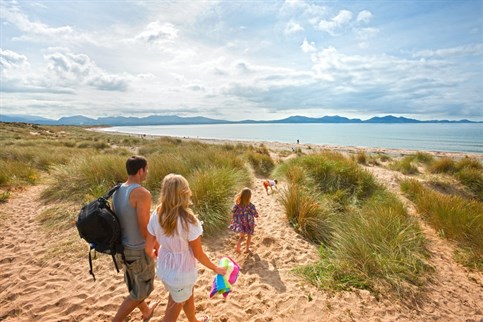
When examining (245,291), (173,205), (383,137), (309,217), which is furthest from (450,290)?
(383,137)

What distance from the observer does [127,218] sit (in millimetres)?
2352

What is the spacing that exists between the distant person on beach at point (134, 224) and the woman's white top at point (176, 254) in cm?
23

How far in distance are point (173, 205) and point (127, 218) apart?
63 cm

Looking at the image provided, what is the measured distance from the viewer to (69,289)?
3.60 meters

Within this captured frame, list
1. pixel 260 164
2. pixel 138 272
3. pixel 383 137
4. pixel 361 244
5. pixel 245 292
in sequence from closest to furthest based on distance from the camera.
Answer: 1. pixel 138 272
2. pixel 245 292
3. pixel 361 244
4. pixel 260 164
5. pixel 383 137

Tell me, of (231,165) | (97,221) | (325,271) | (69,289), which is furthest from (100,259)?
(231,165)

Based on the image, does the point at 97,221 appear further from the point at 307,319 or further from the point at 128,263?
the point at 307,319

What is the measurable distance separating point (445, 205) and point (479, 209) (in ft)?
2.53

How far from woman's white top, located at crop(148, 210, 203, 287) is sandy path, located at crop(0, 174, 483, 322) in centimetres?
138

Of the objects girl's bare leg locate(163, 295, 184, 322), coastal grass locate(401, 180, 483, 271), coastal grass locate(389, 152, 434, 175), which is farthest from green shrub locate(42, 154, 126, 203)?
coastal grass locate(389, 152, 434, 175)

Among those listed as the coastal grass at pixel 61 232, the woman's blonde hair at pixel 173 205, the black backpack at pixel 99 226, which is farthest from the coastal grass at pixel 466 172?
the coastal grass at pixel 61 232

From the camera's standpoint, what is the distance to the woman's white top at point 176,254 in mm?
2129

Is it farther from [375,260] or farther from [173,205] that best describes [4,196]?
[375,260]

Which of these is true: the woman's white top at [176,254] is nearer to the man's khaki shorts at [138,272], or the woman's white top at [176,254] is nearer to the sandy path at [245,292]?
the man's khaki shorts at [138,272]
